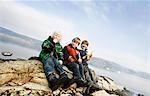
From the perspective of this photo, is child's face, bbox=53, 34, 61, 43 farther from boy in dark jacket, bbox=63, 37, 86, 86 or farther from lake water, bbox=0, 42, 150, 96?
lake water, bbox=0, 42, 150, 96

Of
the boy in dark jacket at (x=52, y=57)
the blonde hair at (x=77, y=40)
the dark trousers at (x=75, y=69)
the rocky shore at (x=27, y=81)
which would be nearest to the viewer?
the rocky shore at (x=27, y=81)

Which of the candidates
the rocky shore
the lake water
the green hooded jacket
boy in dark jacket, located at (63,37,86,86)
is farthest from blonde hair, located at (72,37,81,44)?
the lake water

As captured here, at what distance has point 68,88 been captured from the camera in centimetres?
1015

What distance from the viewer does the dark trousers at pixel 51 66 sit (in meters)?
10.0

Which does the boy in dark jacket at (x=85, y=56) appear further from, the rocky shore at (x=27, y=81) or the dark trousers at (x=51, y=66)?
the dark trousers at (x=51, y=66)

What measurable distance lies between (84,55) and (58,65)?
149cm

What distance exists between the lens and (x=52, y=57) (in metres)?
10.2

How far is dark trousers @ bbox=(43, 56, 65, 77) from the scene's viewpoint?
1002 centimetres

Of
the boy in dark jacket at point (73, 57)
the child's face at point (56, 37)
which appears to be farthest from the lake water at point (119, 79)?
the child's face at point (56, 37)

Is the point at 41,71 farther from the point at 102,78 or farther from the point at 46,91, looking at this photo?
the point at 102,78

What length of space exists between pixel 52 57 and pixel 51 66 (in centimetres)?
38

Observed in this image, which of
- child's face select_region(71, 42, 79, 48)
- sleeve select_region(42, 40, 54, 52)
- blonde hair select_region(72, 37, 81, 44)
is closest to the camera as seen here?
sleeve select_region(42, 40, 54, 52)

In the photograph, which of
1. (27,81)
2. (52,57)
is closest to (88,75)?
(52,57)

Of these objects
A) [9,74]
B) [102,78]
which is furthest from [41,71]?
[102,78]
